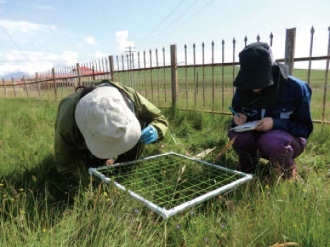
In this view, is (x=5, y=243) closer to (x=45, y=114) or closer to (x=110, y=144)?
(x=110, y=144)

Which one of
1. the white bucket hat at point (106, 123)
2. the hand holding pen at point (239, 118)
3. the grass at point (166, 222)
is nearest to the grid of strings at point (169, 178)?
the grass at point (166, 222)

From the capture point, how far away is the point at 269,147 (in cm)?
215

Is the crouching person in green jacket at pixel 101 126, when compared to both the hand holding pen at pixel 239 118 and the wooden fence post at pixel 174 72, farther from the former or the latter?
the wooden fence post at pixel 174 72

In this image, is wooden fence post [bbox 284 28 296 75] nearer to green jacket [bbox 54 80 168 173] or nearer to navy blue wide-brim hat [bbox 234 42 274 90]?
navy blue wide-brim hat [bbox 234 42 274 90]

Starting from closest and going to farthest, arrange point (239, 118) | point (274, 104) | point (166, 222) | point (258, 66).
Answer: point (166, 222)
point (258, 66)
point (274, 104)
point (239, 118)

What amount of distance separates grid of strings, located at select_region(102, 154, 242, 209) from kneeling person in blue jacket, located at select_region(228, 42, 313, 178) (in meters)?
0.36

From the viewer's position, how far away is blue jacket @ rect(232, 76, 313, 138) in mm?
2113

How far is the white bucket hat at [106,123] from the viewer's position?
1697mm

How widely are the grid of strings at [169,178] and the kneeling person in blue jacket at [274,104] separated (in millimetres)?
355

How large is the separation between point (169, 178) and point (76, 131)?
84cm

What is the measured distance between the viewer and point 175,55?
5605mm

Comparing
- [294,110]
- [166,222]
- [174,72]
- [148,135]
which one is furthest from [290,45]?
[166,222]

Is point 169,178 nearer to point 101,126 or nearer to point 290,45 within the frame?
point 101,126

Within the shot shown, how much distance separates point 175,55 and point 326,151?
3.43 metres
